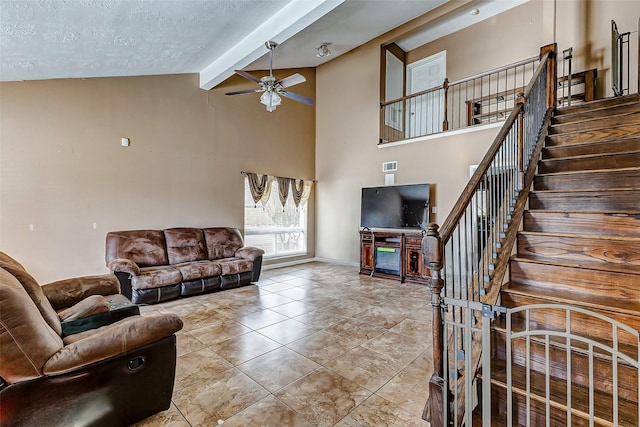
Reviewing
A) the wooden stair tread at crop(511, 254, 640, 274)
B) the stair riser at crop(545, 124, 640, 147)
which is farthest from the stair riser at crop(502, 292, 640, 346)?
the stair riser at crop(545, 124, 640, 147)

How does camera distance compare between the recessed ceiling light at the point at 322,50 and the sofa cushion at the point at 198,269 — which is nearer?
the sofa cushion at the point at 198,269

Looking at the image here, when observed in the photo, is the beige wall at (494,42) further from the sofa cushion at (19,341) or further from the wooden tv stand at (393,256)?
the sofa cushion at (19,341)

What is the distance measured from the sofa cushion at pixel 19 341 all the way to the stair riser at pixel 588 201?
3504 mm

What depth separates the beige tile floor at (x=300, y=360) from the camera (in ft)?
6.29

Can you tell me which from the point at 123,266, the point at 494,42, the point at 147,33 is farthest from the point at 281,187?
the point at 494,42

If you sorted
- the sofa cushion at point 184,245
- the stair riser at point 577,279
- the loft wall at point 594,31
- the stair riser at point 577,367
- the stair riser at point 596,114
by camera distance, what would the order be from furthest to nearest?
the sofa cushion at point 184,245 < the loft wall at point 594,31 < the stair riser at point 596,114 < the stair riser at point 577,279 < the stair riser at point 577,367

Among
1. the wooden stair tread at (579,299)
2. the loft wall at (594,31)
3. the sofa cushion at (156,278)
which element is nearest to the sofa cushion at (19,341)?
the wooden stair tread at (579,299)

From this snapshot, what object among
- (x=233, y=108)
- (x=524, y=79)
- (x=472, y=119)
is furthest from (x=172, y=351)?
(x=524, y=79)

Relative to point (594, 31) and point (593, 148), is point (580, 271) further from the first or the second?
point (594, 31)

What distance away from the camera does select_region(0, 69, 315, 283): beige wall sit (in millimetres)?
3924

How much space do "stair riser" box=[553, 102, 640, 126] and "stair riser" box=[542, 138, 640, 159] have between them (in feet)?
1.97

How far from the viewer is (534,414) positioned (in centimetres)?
150

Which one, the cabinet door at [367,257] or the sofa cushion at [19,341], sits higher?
the sofa cushion at [19,341]

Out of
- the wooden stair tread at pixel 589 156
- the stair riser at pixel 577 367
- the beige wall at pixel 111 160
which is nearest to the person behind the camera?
the stair riser at pixel 577 367
